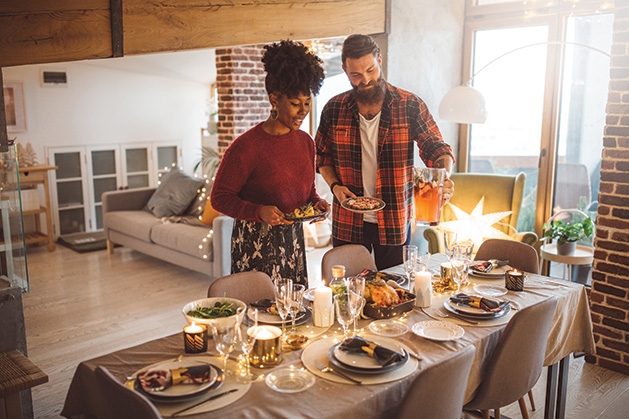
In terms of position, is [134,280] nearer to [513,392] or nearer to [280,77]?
[280,77]

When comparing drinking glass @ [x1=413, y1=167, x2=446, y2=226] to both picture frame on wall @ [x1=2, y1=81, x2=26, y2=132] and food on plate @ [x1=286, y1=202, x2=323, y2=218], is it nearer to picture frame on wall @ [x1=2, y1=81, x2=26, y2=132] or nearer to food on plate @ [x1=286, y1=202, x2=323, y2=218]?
food on plate @ [x1=286, y1=202, x2=323, y2=218]

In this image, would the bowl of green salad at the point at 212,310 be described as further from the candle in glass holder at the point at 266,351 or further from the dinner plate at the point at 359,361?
the dinner plate at the point at 359,361

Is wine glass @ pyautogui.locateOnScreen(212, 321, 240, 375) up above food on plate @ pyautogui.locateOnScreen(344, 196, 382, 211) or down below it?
below

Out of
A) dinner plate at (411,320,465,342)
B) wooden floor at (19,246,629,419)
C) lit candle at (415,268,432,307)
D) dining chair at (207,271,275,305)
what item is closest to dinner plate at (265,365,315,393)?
dinner plate at (411,320,465,342)

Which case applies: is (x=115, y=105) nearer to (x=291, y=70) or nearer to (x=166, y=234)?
(x=166, y=234)

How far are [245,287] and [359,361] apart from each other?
738 millimetres

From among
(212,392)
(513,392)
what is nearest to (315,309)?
(212,392)

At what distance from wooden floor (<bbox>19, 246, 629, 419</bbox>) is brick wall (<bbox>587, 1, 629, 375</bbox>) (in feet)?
0.60

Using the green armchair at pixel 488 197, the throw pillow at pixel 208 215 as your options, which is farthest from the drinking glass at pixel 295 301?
the throw pillow at pixel 208 215

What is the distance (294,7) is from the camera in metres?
3.63

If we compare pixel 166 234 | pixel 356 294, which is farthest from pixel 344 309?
pixel 166 234

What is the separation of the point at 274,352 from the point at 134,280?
150 inches

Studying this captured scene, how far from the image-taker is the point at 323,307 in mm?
2219

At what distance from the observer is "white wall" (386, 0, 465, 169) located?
432cm
